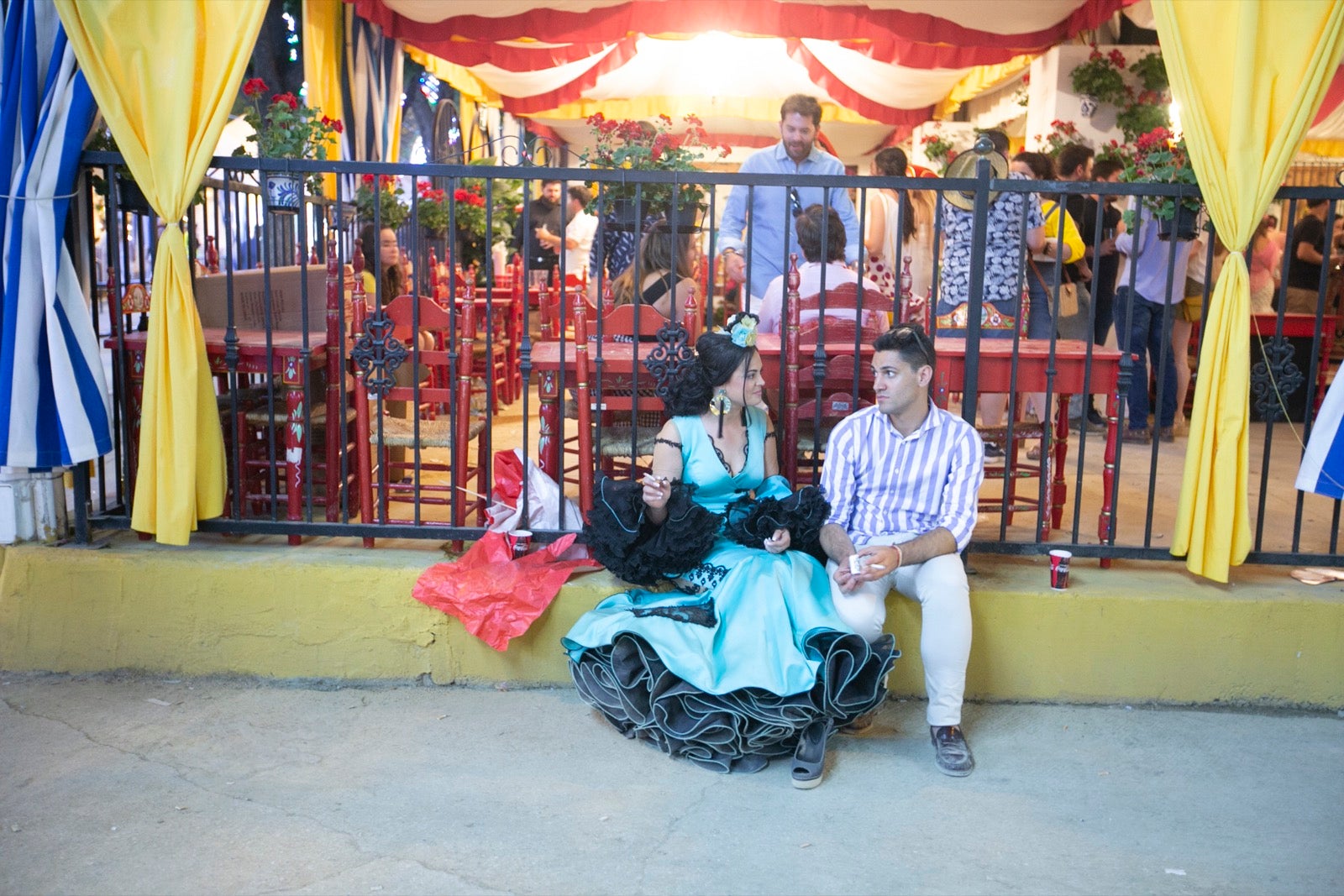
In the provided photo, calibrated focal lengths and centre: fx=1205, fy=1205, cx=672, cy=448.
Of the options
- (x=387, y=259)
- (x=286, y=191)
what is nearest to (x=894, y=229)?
(x=387, y=259)

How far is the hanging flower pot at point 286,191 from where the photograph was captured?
3.95 m

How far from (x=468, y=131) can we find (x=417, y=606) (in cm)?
999

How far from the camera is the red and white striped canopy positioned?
9273mm

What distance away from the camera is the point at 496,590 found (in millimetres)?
3762

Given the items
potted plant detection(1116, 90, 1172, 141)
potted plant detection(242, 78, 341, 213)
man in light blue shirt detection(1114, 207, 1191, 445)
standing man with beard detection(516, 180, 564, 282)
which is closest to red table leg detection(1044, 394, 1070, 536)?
man in light blue shirt detection(1114, 207, 1191, 445)

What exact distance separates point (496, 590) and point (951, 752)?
144cm

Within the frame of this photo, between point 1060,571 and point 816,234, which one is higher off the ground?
point 816,234

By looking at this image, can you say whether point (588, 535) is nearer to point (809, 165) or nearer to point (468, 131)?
point (809, 165)

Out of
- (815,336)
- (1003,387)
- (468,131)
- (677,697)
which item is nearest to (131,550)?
(677,697)

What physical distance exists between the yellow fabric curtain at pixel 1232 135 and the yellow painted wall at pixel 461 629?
9.8 inches

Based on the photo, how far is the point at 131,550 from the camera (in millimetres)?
3910

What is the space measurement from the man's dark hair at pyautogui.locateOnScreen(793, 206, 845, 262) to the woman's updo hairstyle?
1.50m

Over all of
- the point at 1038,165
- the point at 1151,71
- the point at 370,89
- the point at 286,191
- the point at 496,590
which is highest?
the point at 1151,71

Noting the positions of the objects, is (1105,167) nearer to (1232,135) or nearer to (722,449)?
(1232,135)
